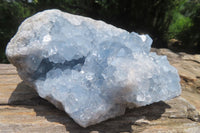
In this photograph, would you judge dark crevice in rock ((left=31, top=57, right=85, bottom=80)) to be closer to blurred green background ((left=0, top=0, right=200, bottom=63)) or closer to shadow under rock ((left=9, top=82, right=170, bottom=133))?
shadow under rock ((left=9, top=82, right=170, bottom=133))

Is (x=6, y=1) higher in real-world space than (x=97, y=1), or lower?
lower

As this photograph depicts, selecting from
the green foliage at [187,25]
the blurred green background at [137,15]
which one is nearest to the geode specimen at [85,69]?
the blurred green background at [137,15]

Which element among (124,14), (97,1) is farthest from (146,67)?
(124,14)

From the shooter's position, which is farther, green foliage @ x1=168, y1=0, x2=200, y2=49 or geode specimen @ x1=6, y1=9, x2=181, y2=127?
green foliage @ x1=168, y1=0, x2=200, y2=49

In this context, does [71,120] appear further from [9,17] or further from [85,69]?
[9,17]

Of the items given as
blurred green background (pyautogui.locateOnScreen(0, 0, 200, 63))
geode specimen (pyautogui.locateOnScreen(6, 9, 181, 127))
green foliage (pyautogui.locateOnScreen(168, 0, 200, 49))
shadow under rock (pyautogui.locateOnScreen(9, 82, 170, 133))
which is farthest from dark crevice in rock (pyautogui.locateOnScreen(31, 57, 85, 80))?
green foliage (pyautogui.locateOnScreen(168, 0, 200, 49))

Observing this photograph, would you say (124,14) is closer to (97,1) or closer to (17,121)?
(97,1)
